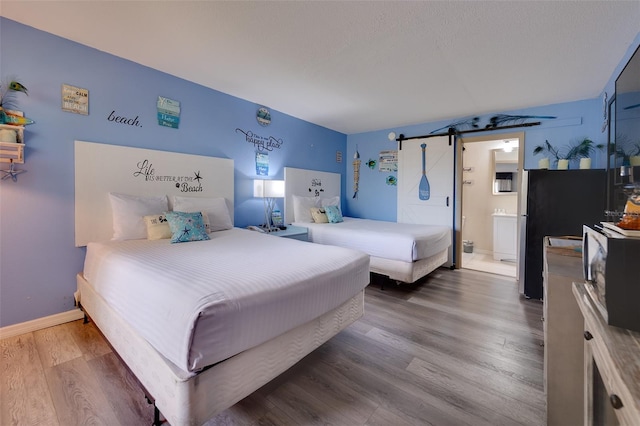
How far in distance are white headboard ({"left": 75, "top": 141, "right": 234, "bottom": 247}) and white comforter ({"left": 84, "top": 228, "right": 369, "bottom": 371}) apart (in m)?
0.38

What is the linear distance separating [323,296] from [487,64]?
2.66 meters

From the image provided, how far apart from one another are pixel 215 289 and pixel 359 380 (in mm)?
1091

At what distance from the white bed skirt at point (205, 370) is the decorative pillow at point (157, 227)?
707mm

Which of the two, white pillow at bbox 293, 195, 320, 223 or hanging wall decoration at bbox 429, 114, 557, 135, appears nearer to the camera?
hanging wall decoration at bbox 429, 114, 557, 135

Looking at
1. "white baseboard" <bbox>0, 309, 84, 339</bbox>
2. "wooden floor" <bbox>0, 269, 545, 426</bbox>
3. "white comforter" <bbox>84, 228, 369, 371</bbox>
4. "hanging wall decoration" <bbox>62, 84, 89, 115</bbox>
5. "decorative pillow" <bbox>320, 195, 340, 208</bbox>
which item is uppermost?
"hanging wall decoration" <bbox>62, 84, 89, 115</bbox>

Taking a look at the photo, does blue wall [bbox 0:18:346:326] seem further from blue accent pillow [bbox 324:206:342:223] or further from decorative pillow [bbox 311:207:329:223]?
blue accent pillow [bbox 324:206:342:223]

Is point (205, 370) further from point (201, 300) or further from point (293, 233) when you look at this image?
point (293, 233)

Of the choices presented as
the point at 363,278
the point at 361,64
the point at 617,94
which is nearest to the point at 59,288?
the point at 363,278

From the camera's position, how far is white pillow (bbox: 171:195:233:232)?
2795 mm

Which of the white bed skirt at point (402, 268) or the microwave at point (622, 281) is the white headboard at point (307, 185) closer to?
the white bed skirt at point (402, 268)

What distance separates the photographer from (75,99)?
93.5 inches

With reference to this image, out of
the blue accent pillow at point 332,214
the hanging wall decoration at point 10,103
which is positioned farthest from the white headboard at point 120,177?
the blue accent pillow at point 332,214

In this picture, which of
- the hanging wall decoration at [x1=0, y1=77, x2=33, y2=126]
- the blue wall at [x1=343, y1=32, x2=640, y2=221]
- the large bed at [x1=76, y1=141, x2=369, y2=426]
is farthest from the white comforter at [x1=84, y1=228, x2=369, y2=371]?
the blue wall at [x1=343, y1=32, x2=640, y2=221]

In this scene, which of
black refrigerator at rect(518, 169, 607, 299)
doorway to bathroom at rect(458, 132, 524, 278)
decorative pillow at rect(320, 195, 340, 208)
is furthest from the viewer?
doorway to bathroom at rect(458, 132, 524, 278)
